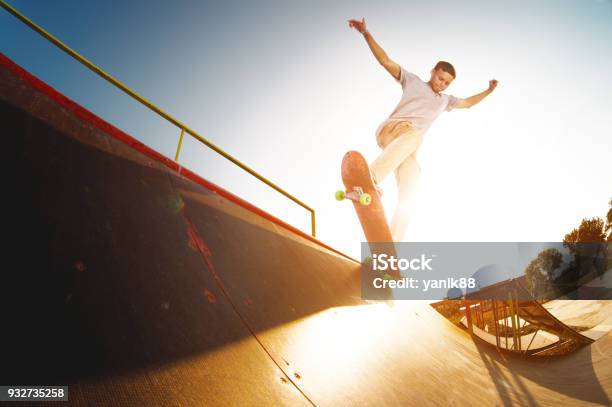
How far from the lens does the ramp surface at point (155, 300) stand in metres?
0.93

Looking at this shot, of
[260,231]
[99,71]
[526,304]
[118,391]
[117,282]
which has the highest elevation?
[99,71]

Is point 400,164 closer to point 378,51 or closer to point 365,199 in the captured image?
point 365,199

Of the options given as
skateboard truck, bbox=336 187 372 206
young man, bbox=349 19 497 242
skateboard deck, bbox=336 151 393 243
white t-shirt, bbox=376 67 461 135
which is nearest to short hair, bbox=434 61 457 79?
young man, bbox=349 19 497 242

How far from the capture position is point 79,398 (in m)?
0.80

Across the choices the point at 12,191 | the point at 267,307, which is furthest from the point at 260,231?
the point at 12,191

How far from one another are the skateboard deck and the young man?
242mm

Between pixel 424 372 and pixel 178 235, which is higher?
pixel 178 235

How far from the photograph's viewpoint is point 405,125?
14.5 ft

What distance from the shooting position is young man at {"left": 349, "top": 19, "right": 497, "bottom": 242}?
4234mm

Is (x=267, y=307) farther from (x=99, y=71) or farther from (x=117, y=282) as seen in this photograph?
(x=99, y=71)

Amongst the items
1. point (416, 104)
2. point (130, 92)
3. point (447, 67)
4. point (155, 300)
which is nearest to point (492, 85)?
point (447, 67)

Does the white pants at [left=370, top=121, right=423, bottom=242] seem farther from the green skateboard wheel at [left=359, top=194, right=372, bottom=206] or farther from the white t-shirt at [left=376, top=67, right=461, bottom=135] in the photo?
the green skateboard wheel at [left=359, top=194, right=372, bottom=206]

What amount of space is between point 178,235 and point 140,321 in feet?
2.45

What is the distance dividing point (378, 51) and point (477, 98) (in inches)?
92.8
